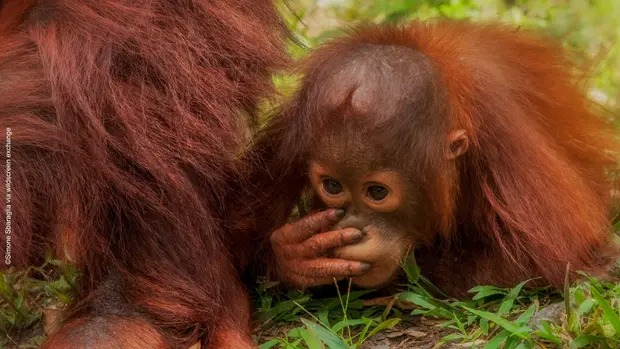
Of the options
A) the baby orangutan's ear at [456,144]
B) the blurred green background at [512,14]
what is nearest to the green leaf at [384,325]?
the baby orangutan's ear at [456,144]

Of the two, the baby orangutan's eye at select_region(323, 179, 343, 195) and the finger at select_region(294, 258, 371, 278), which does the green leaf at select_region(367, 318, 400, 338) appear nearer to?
the finger at select_region(294, 258, 371, 278)

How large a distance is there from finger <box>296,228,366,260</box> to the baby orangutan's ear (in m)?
0.40

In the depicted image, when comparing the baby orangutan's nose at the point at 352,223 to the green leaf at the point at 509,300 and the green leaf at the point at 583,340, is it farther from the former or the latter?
the green leaf at the point at 583,340

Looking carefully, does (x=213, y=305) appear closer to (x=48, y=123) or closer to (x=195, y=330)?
(x=195, y=330)

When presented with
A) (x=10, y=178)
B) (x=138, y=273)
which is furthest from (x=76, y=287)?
(x=10, y=178)

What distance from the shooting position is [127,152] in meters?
2.71

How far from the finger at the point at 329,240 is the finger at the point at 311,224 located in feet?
0.10

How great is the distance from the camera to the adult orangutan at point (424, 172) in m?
3.11

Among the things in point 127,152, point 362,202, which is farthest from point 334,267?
point 127,152

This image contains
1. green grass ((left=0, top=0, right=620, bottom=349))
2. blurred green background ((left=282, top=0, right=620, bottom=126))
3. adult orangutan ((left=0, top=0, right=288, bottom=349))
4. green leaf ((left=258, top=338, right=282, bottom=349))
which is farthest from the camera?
blurred green background ((left=282, top=0, right=620, bottom=126))

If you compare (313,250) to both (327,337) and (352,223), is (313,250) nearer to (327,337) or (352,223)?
(352,223)

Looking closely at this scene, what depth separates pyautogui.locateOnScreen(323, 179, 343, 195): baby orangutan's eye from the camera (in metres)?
3.22

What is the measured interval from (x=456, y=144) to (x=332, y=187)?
0.43 metres

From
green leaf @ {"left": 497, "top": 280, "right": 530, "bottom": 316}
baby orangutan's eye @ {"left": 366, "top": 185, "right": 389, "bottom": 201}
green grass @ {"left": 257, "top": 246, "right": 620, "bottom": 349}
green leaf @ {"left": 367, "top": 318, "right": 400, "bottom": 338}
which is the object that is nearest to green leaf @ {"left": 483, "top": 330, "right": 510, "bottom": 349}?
green grass @ {"left": 257, "top": 246, "right": 620, "bottom": 349}
